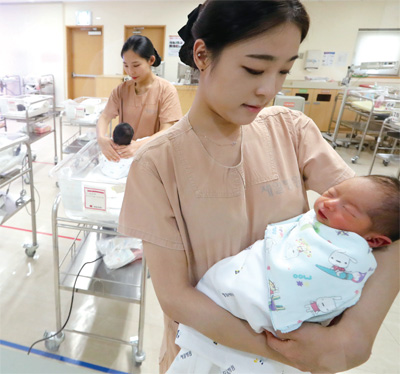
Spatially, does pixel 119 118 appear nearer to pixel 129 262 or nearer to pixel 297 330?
pixel 129 262

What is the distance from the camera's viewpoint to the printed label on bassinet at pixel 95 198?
1001mm

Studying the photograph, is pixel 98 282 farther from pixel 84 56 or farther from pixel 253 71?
pixel 253 71

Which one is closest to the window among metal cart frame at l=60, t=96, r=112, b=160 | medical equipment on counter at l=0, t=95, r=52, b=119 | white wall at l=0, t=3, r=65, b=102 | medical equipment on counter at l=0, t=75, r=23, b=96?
white wall at l=0, t=3, r=65, b=102

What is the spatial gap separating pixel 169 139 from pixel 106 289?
0.94 metres

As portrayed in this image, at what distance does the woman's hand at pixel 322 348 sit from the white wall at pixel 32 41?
0.84 metres

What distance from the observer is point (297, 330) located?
457 millimetres

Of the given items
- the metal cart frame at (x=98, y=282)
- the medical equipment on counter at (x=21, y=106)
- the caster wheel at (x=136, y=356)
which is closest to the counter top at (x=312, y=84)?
the metal cart frame at (x=98, y=282)

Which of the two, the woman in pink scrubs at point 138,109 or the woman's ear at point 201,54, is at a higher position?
the woman's ear at point 201,54

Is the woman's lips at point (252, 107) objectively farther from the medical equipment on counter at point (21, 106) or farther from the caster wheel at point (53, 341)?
the medical equipment on counter at point (21, 106)

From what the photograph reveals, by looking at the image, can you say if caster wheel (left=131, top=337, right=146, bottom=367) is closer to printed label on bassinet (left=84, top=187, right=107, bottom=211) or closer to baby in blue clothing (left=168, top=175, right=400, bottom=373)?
printed label on bassinet (left=84, top=187, right=107, bottom=211)

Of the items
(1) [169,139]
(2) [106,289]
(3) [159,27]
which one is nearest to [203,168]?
(1) [169,139]

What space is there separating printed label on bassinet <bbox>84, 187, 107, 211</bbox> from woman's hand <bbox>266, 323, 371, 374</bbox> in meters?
0.74

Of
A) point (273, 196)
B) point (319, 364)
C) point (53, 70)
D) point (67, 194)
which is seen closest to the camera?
point (319, 364)

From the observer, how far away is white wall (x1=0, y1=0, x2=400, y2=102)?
405 mm
